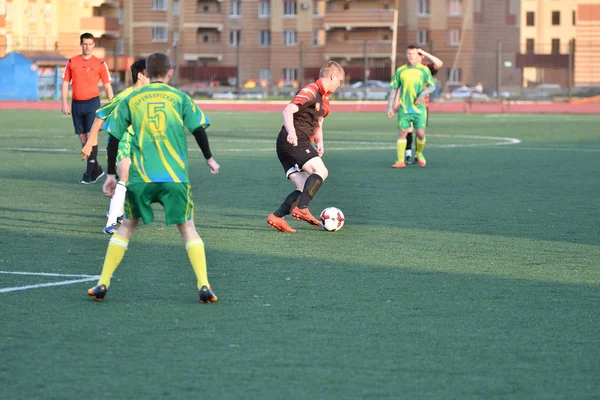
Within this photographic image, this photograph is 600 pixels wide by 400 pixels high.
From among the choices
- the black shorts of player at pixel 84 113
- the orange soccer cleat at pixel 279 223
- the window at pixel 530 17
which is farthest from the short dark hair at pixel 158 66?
the window at pixel 530 17

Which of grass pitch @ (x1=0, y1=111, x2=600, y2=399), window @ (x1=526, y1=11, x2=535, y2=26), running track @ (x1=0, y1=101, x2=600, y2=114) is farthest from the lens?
window @ (x1=526, y1=11, x2=535, y2=26)

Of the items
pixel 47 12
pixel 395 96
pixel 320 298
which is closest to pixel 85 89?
pixel 395 96

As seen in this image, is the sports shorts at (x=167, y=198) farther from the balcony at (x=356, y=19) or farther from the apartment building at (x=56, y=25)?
the balcony at (x=356, y=19)

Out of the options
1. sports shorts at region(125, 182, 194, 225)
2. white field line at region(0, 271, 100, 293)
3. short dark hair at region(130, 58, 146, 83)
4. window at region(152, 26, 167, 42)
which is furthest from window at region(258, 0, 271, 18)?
sports shorts at region(125, 182, 194, 225)

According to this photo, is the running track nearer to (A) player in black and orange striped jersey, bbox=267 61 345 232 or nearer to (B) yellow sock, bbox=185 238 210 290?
(A) player in black and orange striped jersey, bbox=267 61 345 232

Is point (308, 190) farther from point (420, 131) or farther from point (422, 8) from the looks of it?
point (422, 8)

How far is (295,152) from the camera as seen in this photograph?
12.2 metres

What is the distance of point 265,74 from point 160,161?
287ft

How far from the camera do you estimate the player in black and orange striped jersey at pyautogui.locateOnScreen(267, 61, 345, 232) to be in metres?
11.9

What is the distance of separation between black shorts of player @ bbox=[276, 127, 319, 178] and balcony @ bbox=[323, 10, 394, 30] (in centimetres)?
8423

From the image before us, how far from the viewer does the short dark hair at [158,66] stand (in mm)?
8172

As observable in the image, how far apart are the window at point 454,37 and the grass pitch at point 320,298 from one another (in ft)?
256

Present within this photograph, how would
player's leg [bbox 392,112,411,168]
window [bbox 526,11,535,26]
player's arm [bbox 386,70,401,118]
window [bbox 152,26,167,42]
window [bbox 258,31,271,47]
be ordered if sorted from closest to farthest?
player's arm [bbox 386,70,401,118], player's leg [bbox 392,112,411,168], window [bbox 258,31,271,47], window [bbox 152,26,167,42], window [bbox 526,11,535,26]

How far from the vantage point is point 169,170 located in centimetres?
807
